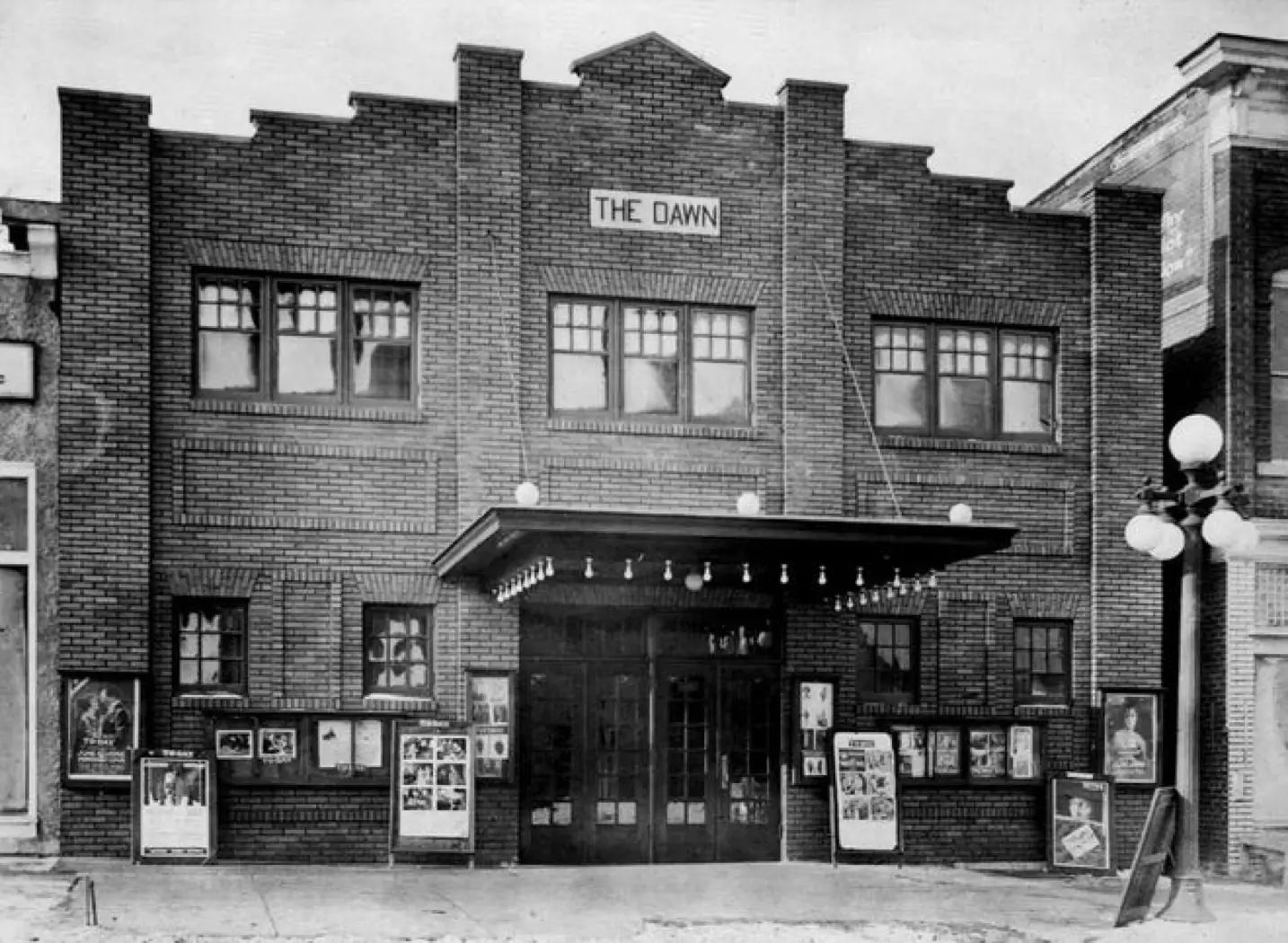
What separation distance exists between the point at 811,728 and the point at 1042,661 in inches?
119

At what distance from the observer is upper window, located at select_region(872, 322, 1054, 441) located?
64.5ft

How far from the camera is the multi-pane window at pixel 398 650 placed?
59.4 ft

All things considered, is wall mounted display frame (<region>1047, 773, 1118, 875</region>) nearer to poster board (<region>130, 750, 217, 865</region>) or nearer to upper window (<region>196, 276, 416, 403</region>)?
upper window (<region>196, 276, 416, 403</region>)

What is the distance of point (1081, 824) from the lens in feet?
62.6

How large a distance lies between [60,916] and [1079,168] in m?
17.9

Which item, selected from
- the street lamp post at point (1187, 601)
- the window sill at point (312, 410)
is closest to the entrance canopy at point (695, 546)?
the window sill at point (312, 410)

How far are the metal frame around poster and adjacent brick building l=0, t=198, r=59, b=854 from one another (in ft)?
26.1

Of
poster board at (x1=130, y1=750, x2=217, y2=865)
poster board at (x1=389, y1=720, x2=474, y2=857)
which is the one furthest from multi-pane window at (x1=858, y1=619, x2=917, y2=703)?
poster board at (x1=130, y1=750, x2=217, y2=865)

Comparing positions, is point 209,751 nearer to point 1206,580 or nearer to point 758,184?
point 758,184

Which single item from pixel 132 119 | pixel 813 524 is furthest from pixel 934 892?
pixel 132 119

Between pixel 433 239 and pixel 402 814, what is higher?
pixel 433 239

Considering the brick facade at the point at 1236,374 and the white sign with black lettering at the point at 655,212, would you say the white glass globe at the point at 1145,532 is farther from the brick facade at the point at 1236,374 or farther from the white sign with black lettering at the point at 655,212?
the white sign with black lettering at the point at 655,212

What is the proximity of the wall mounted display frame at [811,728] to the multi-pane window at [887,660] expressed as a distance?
68 centimetres

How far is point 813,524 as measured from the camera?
16.0 metres
